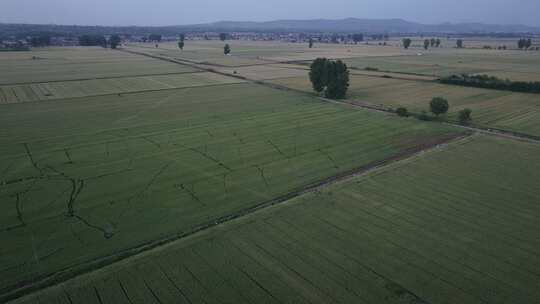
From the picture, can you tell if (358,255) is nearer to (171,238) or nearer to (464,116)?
(171,238)

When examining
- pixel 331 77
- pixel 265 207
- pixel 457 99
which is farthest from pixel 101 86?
pixel 457 99

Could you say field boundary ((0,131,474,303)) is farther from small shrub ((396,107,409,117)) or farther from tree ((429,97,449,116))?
small shrub ((396,107,409,117))

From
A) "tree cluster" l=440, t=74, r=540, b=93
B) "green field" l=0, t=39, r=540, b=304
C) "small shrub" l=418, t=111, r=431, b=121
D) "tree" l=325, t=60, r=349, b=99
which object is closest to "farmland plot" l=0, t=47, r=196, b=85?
"green field" l=0, t=39, r=540, b=304

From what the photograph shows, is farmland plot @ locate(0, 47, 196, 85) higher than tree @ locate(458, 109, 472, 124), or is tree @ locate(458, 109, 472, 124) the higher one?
farmland plot @ locate(0, 47, 196, 85)

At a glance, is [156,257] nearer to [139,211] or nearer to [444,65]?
[139,211]

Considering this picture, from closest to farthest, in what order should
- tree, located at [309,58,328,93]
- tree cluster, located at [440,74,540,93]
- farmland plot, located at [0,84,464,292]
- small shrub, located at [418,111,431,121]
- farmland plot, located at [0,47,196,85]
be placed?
1. farmland plot, located at [0,84,464,292]
2. small shrub, located at [418,111,431,121]
3. tree, located at [309,58,328,93]
4. tree cluster, located at [440,74,540,93]
5. farmland plot, located at [0,47,196,85]

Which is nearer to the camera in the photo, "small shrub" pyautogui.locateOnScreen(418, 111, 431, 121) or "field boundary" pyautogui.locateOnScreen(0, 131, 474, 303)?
"field boundary" pyautogui.locateOnScreen(0, 131, 474, 303)

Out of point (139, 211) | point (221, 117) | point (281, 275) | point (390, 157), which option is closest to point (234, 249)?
point (281, 275)
